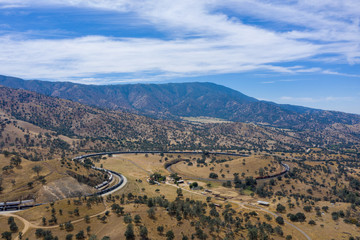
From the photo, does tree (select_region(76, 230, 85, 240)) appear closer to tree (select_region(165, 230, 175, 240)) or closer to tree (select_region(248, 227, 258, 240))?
tree (select_region(165, 230, 175, 240))

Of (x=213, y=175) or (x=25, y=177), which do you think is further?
(x=213, y=175)

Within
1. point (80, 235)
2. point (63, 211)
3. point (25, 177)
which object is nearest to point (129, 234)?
point (80, 235)

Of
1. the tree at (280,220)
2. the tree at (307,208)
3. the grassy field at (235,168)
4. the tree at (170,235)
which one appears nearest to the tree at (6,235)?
the tree at (170,235)

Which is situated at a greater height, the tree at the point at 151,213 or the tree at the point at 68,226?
the tree at the point at 151,213

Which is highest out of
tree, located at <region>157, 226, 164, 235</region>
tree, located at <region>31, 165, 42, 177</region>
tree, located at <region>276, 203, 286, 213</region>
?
tree, located at <region>31, 165, 42, 177</region>

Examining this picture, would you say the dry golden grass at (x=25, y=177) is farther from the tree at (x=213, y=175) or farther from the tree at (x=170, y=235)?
the tree at (x=213, y=175)

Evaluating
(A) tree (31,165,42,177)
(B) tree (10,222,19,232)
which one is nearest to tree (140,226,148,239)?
(B) tree (10,222,19,232)

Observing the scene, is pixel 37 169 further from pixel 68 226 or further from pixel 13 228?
pixel 68 226

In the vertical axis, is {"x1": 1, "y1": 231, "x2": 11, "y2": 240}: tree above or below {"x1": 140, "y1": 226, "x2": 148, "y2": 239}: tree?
below

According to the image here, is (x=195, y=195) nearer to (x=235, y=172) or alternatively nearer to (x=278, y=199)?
(x=278, y=199)

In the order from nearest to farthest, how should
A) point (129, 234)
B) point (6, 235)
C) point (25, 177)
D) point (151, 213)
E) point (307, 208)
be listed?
point (6, 235) → point (129, 234) → point (151, 213) → point (25, 177) → point (307, 208)

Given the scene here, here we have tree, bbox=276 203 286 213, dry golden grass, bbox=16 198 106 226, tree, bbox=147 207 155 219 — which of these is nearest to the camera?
dry golden grass, bbox=16 198 106 226

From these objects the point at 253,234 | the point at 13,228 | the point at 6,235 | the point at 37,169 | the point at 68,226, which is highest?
the point at 37,169
